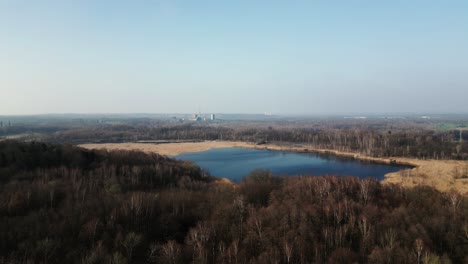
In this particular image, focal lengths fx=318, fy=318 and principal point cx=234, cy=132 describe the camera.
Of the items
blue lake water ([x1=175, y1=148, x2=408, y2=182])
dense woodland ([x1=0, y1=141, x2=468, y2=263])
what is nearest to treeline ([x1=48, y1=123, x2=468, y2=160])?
blue lake water ([x1=175, y1=148, x2=408, y2=182])

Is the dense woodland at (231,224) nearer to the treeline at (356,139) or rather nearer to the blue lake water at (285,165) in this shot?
the blue lake water at (285,165)

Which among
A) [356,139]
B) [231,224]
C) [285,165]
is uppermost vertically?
[231,224]

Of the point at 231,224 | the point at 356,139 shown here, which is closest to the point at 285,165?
the point at 356,139

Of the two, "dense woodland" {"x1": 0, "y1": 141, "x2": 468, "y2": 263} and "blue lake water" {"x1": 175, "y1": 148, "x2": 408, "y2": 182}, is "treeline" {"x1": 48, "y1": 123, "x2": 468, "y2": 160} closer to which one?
"blue lake water" {"x1": 175, "y1": 148, "x2": 408, "y2": 182}

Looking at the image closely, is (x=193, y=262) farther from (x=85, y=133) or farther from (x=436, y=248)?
(x=85, y=133)

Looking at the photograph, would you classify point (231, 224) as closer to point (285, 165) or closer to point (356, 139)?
point (285, 165)

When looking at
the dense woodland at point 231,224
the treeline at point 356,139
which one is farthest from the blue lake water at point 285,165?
the dense woodland at point 231,224
